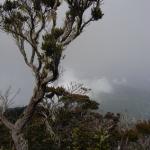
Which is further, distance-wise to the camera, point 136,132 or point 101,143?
point 136,132

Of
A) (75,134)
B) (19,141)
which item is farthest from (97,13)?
(75,134)

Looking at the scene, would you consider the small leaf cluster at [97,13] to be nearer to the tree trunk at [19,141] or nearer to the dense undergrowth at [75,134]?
the tree trunk at [19,141]

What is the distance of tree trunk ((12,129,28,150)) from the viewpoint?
657 inches

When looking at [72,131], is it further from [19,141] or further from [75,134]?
[19,141]

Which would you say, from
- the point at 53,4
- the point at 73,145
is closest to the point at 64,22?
the point at 53,4

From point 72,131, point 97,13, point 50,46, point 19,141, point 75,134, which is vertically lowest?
point 19,141

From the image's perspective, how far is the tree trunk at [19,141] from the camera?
16.7 meters

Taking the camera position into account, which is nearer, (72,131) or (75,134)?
(75,134)

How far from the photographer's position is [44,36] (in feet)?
55.3

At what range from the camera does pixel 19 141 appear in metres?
16.8

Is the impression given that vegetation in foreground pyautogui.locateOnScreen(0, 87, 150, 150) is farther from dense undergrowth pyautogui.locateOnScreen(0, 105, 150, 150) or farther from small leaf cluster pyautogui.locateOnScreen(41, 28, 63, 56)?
small leaf cluster pyautogui.locateOnScreen(41, 28, 63, 56)

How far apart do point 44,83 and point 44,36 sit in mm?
1744

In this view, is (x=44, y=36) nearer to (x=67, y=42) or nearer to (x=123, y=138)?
(x=67, y=42)

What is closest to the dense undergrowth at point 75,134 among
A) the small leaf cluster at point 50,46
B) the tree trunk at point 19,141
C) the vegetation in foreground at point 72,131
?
the vegetation in foreground at point 72,131
